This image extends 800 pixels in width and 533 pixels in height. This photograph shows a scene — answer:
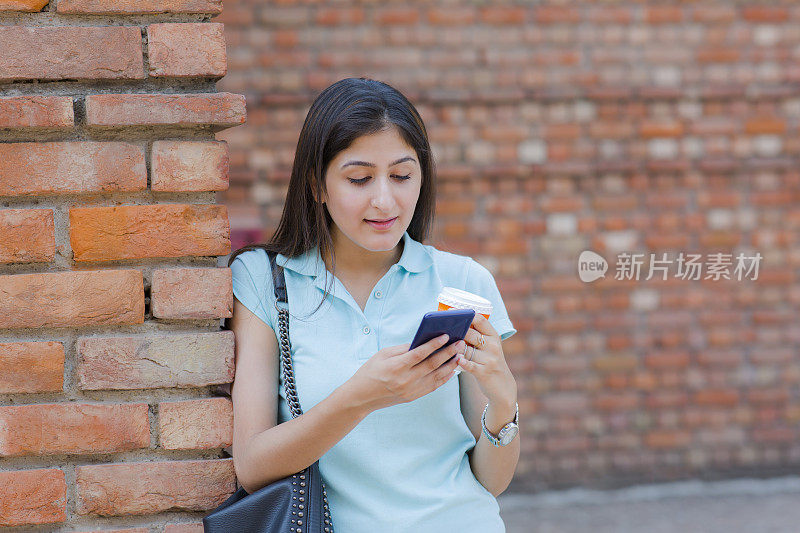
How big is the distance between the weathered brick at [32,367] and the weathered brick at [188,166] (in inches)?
13.7

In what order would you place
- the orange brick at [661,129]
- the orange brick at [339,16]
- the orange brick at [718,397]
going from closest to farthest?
the orange brick at [339,16]
the orange brick at [661,129]
the orange brick at [718,397]

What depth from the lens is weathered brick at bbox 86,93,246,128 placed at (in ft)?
5.13

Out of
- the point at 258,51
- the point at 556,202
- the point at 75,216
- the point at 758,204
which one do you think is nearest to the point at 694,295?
the point at 758,204

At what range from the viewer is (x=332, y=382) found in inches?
68.9

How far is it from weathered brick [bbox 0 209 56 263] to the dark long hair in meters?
0.39

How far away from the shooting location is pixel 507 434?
1846 mm

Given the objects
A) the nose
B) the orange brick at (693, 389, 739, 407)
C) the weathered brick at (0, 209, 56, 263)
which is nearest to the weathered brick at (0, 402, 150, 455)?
the weathered brick at (0, 209, 56, 263)

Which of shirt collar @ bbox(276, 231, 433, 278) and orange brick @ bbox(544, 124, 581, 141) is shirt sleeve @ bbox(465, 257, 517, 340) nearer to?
shirt collar @ bbox(276, 231, 433, 278)

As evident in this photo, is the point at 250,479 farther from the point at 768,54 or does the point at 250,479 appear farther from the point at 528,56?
the point at 768,54

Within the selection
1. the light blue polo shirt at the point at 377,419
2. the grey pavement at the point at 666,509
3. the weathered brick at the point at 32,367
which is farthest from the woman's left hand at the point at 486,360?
the grey pavement at the point at 666,509

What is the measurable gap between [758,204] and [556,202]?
1.17 meters

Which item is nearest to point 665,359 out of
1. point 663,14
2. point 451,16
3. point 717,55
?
point 717,55

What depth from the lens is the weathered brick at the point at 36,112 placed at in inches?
60.5

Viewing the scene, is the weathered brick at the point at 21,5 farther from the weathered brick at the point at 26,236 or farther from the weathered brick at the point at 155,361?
the weathered brick at the point at 155,361
